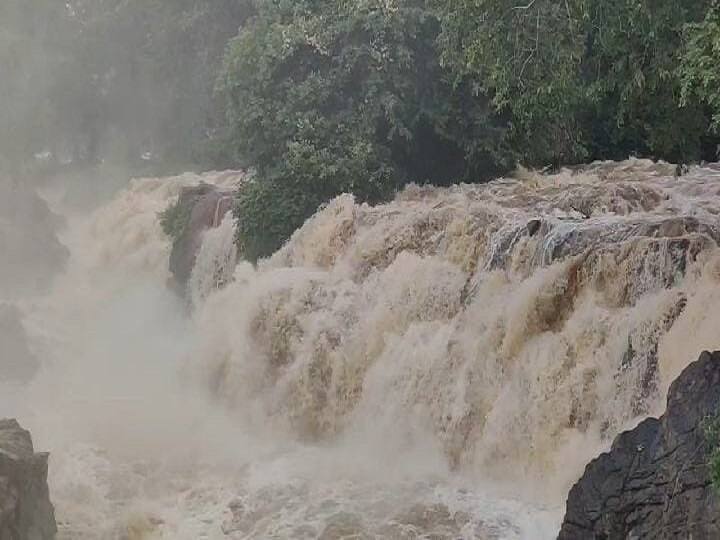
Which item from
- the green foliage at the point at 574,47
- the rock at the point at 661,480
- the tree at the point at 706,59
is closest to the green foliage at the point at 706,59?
the tree at the point at 706,59

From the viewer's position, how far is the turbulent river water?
764 centimetres

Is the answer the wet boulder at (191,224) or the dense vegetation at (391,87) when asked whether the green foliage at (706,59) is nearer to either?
the dense vegetation at (391,87)

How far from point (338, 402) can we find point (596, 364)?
3396mm

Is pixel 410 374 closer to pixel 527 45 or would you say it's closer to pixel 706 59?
pixel 527 45

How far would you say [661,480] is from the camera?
5875 mm

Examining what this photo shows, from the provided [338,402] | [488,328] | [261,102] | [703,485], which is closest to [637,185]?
[488,328]

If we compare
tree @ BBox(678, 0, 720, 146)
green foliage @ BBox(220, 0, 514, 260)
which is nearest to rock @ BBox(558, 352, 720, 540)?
tree @ BBox(678, 0, 720, 146)

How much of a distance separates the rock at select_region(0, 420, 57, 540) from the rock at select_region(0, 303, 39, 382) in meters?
5.72

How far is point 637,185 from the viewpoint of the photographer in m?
10.5

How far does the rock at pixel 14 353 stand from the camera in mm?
13266

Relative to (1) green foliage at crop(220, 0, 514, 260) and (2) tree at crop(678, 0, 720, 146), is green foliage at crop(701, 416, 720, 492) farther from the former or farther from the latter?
(1) green foliage at crop(220, 0, 514, 260)

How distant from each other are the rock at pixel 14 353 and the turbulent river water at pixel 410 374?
0.28 m

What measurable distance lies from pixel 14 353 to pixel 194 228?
4192 millimetres

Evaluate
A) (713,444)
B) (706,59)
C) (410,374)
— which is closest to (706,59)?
(706,59)
